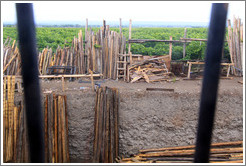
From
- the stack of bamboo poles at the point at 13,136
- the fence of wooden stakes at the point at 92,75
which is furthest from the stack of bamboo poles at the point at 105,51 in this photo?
the stack of bamboo poles at the point at 13,136

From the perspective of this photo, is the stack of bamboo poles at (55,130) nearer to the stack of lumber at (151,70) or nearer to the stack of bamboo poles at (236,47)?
the stack of lumber at (151,70)

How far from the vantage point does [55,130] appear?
221 inches

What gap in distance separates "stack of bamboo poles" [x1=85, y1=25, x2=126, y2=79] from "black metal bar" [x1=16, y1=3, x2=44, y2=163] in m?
8.46

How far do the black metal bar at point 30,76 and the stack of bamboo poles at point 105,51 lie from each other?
846 cm

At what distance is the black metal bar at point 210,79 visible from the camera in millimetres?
790

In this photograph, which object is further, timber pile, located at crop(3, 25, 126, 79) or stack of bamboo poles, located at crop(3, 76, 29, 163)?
timber pile, located at crop(3, 25, 126, 79)

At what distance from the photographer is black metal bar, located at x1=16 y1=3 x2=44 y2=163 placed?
0.82m

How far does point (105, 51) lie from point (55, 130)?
4.73 meters

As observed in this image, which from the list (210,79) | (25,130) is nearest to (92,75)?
(25,130)

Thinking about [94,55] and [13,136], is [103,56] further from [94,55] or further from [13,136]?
[13,136]

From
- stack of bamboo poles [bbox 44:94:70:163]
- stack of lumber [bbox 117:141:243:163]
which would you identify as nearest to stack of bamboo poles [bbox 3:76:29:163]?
stack of bamboo poles [bbox 44:94:70:163]

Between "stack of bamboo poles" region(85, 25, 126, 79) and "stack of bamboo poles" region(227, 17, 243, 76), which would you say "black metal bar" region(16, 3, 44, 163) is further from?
"stack of bamboo poles" region(227, 17, 243, 76)

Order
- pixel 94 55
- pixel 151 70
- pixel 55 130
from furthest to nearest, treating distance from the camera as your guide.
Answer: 1. pixel 94 55
2. pixel 151 70
3. pixel 55 130

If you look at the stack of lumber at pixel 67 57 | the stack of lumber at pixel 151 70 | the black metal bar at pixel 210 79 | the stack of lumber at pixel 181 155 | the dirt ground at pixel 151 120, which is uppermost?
the black metal bar at pixel 210 79
